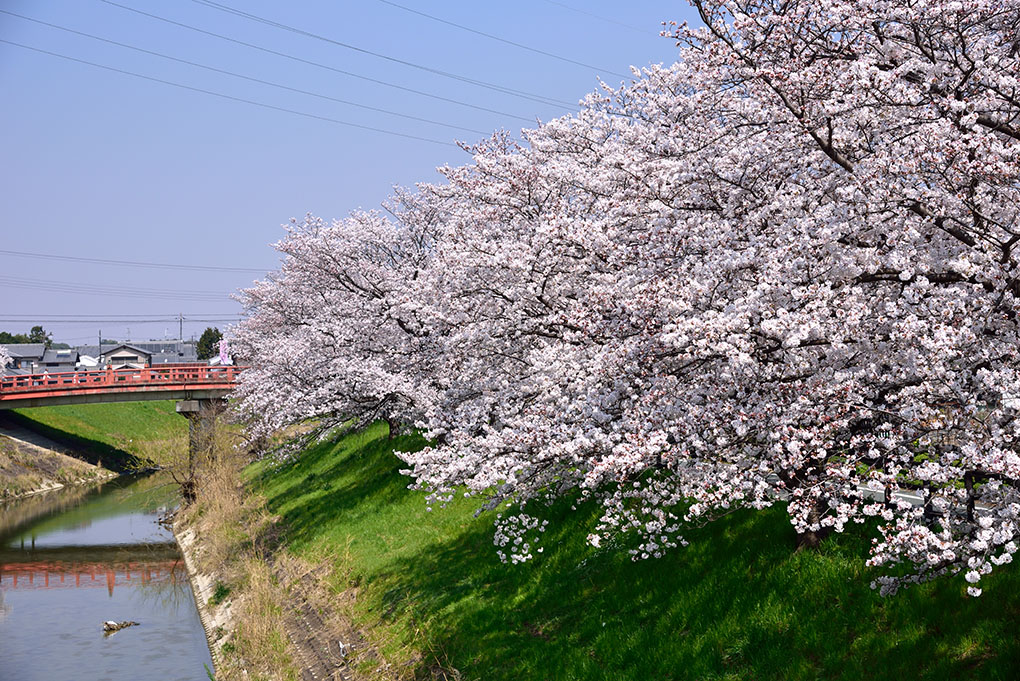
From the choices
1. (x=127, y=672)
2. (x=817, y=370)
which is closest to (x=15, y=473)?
(x=127, y=672)

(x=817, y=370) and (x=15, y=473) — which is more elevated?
(x=15, y=473)

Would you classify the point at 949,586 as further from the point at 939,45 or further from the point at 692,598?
the point at 939,45

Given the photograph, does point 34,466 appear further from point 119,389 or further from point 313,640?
point 313,640

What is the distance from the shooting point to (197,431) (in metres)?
48.4

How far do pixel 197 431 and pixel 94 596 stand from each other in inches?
705

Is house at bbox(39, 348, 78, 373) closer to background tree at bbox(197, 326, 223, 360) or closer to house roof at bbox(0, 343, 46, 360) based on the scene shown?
house roof at bbox(0, 343, 46, 360)

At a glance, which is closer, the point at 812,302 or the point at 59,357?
the point at 812,302

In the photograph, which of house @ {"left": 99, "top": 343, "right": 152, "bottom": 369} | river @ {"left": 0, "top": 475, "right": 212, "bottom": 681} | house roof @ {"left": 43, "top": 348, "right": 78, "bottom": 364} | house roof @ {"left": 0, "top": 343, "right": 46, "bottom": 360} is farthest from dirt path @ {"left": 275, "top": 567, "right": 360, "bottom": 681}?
house @ {"left": 99, "top": 343, "right": 152, "bottom": 369}

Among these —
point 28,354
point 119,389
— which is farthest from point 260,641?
point 28,354

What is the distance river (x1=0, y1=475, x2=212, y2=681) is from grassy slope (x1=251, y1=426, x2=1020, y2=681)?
7200 millimetres

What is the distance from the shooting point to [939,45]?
10984 mm

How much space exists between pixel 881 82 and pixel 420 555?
15.8 meters

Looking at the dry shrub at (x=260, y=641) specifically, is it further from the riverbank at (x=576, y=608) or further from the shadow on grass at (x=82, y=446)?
the shadow on grass at (x=82, y=446)

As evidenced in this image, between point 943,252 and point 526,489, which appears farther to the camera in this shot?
point 526,489
